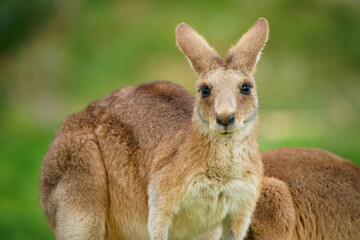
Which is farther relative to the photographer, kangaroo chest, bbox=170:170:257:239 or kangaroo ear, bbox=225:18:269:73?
kangaroo ear, bbox=225:18:269:73

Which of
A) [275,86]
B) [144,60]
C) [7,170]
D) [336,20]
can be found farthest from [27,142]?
[336,20]

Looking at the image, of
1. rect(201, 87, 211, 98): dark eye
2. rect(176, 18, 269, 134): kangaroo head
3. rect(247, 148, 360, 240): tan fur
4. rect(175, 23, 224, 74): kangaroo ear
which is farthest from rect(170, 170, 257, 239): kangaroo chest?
rect(175, 23, 224, 74): kangaroo ear

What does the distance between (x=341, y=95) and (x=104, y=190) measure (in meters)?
10.2

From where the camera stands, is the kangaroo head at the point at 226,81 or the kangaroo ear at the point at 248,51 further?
the kangaroo ear at the point at 248,51

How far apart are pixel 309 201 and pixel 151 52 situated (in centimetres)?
956

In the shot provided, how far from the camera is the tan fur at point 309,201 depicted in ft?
24.2

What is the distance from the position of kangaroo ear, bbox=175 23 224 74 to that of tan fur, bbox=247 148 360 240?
164 cm

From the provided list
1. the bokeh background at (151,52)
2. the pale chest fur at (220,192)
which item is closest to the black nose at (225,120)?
the pale chest fur at (220,192)

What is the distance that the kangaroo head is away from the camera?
6129 millimetres

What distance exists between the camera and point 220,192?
6320mm

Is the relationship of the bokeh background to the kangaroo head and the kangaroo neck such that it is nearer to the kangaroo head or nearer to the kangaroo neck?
the kangaroo head

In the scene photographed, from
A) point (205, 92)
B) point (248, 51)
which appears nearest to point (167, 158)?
point (205, 92)

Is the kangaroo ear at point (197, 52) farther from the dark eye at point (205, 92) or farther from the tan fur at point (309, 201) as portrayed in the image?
the tan fur at point (309, 201)

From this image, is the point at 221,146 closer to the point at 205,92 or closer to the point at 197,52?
the point at 205,92
